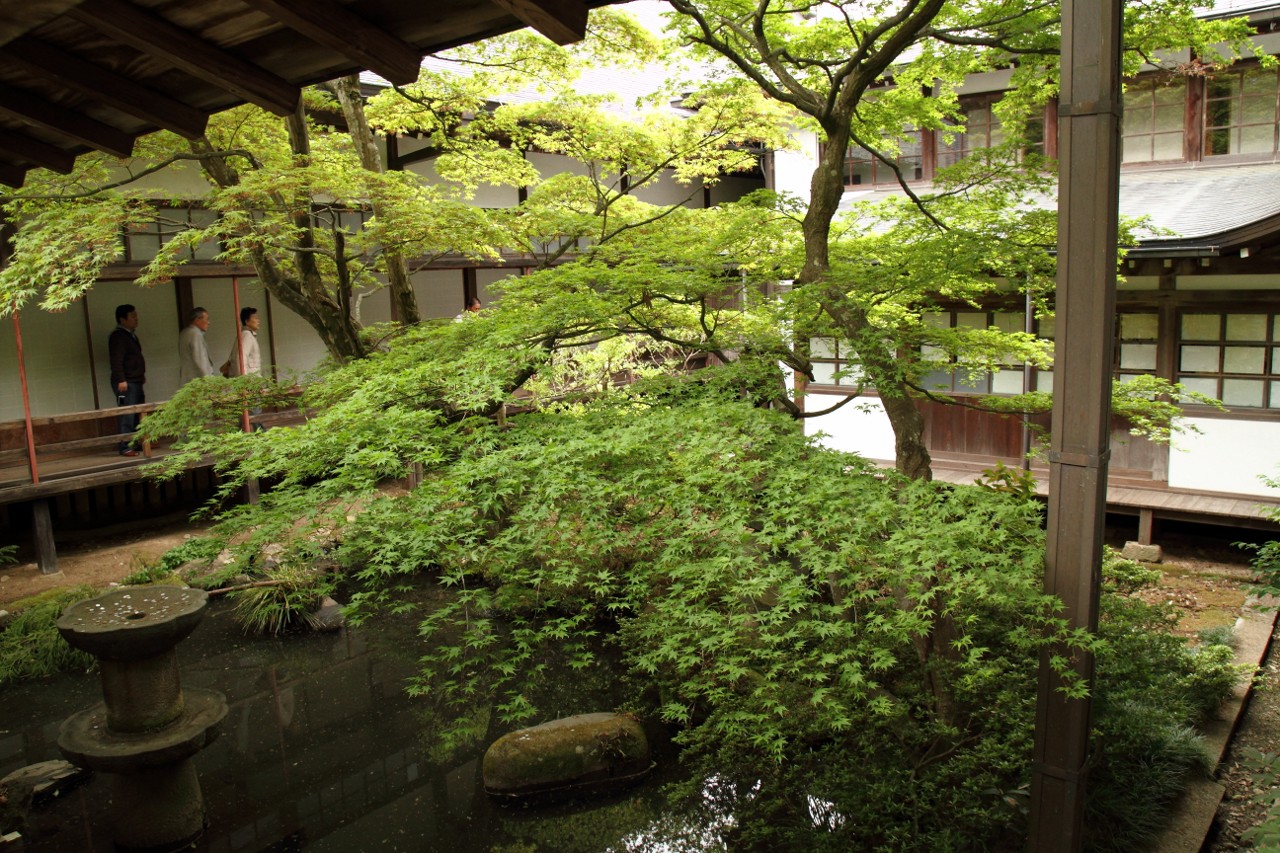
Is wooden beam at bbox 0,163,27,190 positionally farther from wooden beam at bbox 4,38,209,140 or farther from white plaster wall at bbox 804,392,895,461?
white plaster wall at bbox 804,392,895,461

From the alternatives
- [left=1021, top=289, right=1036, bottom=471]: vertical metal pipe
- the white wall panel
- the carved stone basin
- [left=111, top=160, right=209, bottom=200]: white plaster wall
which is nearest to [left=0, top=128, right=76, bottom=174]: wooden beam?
the carved stone basin

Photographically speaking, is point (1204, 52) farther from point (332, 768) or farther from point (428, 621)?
point (332, 768)

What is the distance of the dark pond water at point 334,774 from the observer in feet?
19.9

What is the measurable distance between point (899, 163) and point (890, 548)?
12192mm

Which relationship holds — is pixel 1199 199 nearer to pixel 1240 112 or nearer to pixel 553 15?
pixel 1240 112

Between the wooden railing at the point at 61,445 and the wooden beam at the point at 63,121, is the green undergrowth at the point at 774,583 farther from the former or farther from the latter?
the wooden railing at the point at 61,445

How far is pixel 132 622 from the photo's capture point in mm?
5555

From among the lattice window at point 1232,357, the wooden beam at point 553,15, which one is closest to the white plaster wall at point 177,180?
the wooden beam at point 553,15

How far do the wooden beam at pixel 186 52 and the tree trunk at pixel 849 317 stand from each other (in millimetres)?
4407

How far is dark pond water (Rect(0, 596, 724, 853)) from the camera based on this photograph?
6070 mm

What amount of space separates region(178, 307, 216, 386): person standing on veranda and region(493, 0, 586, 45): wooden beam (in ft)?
36.1

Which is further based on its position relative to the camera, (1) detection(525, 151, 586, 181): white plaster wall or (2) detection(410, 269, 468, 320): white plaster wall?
(2) detection(410, 269, 468, 320): white plaster wall

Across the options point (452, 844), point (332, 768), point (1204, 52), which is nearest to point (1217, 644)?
point (1204, 52)

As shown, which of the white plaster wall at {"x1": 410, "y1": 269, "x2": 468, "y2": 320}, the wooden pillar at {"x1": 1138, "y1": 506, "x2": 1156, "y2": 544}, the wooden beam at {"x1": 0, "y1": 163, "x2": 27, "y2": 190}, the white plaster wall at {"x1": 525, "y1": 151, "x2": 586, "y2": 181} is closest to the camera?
the wooden beam at {"x1": 0, "y1": 163, "x2": 27, "y2": 190}
